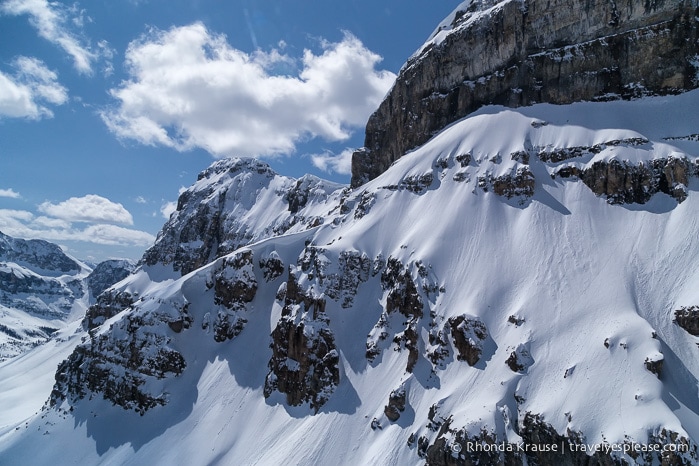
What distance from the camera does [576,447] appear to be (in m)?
26.5

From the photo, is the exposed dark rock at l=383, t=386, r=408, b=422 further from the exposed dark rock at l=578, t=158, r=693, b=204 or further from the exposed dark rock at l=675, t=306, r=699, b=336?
the exposed dark rock at l=578, t=158, r=693, b=204

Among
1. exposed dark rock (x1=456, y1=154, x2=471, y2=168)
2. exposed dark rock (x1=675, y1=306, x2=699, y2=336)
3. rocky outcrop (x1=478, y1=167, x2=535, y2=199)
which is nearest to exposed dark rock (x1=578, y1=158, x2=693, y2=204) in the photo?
rocky outcrop (x1=478, y1=167, x2=535, y2=199)

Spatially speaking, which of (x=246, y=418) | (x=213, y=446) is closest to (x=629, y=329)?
(x=246, y=418)

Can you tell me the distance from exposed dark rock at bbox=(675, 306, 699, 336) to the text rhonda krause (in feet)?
35.8

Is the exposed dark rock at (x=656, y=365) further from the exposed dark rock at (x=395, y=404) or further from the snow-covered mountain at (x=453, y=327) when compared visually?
the exposed dark rock at (x=395, y=404)

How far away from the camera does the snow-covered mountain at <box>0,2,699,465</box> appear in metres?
29.5

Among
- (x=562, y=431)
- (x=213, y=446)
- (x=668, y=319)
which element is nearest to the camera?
(x=562, y=431)

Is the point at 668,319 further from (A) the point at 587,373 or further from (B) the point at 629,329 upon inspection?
(A) the point at 587,373

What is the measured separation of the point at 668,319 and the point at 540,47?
43.3 meters

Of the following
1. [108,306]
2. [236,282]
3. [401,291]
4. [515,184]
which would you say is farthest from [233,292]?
[108,306]

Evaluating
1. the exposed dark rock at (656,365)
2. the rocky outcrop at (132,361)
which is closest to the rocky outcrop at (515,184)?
the exposed dark rock at (656,365)

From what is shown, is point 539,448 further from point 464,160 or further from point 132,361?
point 132,361

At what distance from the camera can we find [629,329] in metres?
31.2

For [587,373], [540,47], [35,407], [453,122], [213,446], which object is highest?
[540,47]
